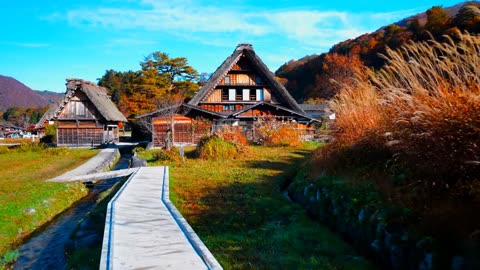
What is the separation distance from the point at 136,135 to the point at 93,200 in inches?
1115

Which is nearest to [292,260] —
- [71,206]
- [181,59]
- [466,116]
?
[466,116]

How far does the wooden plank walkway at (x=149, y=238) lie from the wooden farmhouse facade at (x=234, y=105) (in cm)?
1692

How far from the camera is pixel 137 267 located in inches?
142

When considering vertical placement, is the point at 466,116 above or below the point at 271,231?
above

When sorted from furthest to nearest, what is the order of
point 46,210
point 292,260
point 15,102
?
point 15,102, point 46,210, point 292,260

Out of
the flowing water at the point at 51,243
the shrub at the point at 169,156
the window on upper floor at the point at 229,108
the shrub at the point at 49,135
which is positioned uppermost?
the window on upper floor at the point at 229,108

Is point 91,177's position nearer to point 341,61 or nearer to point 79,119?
point 79,119

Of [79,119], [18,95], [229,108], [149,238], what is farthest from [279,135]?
[18,95]

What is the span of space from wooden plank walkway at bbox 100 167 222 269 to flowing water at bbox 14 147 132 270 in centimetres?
118

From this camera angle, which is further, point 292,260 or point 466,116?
point 292,260

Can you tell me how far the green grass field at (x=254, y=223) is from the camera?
4160 millimetres

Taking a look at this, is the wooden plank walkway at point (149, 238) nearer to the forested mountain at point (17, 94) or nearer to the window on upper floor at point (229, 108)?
the window on upper floor at point (229, 108)

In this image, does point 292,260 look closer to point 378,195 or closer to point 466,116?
point 378,195

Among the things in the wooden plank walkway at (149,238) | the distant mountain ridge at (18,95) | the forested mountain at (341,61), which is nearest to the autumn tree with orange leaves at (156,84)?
the forested mountain at (341,61)
